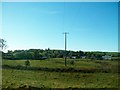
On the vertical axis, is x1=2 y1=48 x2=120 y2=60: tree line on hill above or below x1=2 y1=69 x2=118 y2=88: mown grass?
above

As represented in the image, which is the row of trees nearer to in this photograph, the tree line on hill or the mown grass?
the tree line on hill

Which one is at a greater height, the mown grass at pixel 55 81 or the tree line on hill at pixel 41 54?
the tree line on hill at pixel 41 54

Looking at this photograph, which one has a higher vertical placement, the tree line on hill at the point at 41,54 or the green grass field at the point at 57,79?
the tree line on hill at the point at 41,54

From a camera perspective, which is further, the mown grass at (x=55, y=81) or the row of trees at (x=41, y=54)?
the row of trees at (x=41, y=54)

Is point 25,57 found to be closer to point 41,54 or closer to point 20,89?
point 41,54

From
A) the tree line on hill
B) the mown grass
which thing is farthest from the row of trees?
the mown grass

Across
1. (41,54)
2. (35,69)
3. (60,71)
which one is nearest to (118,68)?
(60,71)

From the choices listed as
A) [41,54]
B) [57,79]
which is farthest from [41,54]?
[57,79]

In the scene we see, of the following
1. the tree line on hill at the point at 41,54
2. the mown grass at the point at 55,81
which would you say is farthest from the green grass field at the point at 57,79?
the tree line on hill at the point at 41,54

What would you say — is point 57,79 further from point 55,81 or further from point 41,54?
point 41,54

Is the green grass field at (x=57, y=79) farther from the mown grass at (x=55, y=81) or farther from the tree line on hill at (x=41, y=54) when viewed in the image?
the tree line on hill at (x=41, y=54)

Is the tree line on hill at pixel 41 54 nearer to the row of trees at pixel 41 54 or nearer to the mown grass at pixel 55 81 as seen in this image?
the row of trees at pixel 41 54

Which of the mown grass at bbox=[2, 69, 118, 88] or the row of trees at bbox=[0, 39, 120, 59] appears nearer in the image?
the mown grass at bbox=[2, 69, 118, 88]

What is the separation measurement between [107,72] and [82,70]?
1.49 m
